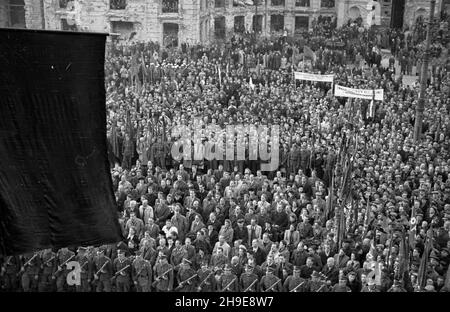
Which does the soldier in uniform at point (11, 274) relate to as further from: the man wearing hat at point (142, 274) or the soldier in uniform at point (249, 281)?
the soldier in uniform at point (249, 281)

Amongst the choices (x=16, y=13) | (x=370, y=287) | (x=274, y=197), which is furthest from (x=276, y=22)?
(x=370, y=287)

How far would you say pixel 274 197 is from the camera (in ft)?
50.2

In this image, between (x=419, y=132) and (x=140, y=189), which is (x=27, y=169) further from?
(x=419, y=132)

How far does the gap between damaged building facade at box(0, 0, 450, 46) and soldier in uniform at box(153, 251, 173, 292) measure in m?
29.4

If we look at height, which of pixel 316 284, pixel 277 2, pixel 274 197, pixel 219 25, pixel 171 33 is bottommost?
pixel 316 284

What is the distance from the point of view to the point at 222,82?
26.9m

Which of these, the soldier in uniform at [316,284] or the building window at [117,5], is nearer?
the soldier in uniform at [316,284]

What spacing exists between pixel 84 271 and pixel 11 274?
135 centimetres

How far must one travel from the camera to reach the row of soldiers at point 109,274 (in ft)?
38.1

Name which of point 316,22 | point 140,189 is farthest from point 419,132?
point 316,22

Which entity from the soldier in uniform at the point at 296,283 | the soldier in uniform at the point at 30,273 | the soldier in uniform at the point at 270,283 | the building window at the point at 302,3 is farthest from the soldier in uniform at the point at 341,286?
the building window at the point at 302,3

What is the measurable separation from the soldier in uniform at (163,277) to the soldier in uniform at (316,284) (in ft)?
8.29

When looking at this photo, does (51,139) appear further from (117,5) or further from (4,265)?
(117,5)

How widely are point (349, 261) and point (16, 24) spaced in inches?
1434
